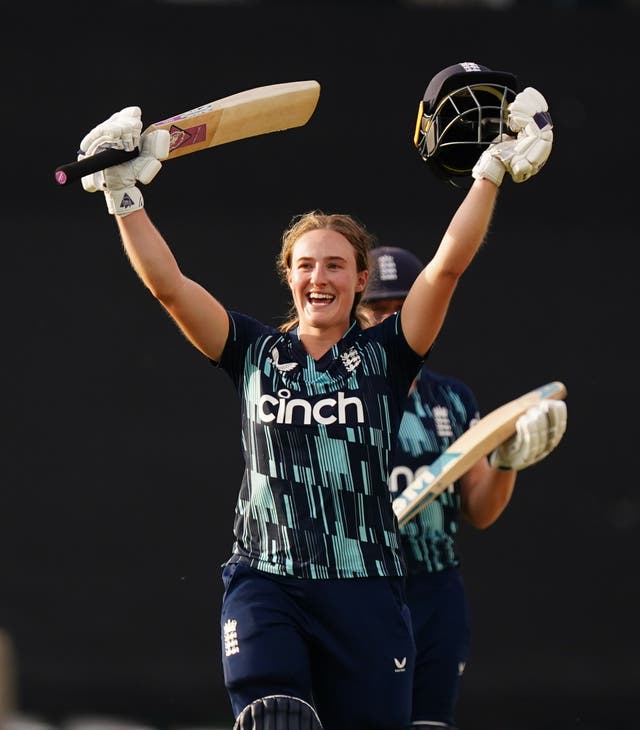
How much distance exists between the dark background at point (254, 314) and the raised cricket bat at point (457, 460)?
83.7 inches

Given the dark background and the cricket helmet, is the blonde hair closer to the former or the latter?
the cricket helmet

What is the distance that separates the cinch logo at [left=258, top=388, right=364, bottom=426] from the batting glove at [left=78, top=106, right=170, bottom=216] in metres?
0.47

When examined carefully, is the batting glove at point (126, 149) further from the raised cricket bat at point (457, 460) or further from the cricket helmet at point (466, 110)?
the raised cricket bat at point (457, 460)

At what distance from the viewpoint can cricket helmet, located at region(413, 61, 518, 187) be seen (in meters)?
2.95

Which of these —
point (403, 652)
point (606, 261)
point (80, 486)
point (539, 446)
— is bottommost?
point (403, 652)

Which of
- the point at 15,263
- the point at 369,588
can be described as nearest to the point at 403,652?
the point at 369,588

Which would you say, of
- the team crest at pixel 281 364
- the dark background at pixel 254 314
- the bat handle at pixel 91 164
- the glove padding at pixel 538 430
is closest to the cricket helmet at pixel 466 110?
the team crest at pixel 281 364

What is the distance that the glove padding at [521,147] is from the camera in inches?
112

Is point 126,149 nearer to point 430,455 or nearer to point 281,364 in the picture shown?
point 281,364

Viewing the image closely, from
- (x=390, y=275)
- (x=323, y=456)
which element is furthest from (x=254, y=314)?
(x=323, y=456)

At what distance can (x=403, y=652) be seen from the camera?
2873 millimetres

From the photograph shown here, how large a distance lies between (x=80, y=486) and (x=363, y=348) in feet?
9.61

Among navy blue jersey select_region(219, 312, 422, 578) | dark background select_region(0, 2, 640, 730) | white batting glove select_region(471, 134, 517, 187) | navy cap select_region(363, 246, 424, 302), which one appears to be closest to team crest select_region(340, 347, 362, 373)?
navy blue jersey select_region(219, 312, 422, 578)

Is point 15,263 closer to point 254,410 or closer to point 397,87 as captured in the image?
point 397,87
